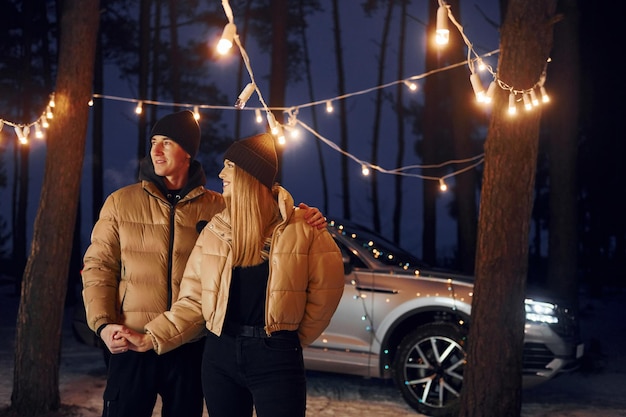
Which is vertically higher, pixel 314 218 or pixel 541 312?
pixel 314 218

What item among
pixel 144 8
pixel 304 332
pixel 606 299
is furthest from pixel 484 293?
pixel 606 299

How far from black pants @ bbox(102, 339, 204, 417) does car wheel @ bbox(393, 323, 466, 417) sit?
390 centimetres

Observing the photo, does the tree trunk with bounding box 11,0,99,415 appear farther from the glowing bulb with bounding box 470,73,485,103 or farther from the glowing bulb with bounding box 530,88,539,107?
the glowing bulb with bounding box 530,88,539,107

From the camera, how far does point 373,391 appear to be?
834cm

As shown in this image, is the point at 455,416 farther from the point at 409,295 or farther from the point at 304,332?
the point at 304,332

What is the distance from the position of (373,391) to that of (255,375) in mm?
5424

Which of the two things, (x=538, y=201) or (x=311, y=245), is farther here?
(x=538, y=201)

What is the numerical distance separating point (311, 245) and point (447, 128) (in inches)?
1105

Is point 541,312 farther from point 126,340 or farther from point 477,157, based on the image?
point 126,340

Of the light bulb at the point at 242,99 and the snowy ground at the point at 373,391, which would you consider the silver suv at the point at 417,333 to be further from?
the light bulb at the point at 242,99

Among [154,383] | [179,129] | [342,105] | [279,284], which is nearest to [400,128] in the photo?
[342,105]

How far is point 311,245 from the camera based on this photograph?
10.8 feet

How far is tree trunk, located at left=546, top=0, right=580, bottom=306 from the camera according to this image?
36.8ft

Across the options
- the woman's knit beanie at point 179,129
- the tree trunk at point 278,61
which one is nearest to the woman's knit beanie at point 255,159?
the woman's knit beanie at point 179,129
